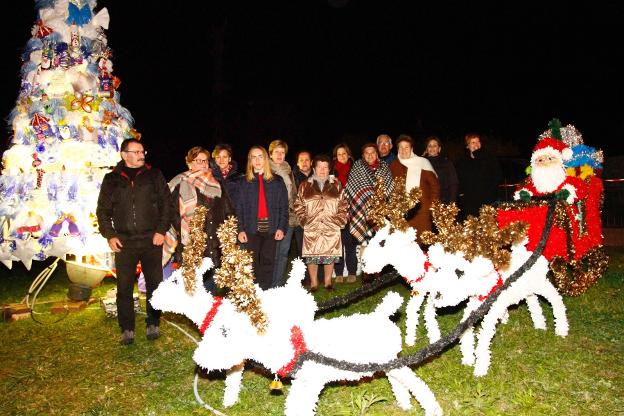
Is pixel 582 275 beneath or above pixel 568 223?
beneath

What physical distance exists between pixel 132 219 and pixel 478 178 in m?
4.59

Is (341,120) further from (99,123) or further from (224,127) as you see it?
(99,123)

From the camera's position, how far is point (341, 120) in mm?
21875

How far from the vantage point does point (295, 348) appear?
9.47 ft

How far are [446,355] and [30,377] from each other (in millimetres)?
3745

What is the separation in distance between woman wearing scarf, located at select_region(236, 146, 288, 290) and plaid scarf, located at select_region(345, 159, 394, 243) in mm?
952

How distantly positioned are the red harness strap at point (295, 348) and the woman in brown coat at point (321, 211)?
11.3ft

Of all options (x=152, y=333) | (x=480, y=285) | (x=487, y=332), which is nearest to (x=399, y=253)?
(x=480, y=285)

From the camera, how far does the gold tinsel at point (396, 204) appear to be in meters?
3.94

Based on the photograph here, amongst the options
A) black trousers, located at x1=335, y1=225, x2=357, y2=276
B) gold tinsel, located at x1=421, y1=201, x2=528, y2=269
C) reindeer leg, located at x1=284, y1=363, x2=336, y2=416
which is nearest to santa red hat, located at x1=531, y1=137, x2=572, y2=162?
gold tinsel, located at x1=421, y1=201, x2=528, y2=269

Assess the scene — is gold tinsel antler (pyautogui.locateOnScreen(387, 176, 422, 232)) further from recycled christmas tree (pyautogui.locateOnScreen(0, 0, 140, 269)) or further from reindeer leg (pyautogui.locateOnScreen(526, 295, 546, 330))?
recycled christmas tree (pyautogui.locateOnScreen(0, 0, 140, 269))

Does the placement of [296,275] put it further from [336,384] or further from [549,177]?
[549,177]

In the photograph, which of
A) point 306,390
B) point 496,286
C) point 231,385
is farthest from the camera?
point 496,286

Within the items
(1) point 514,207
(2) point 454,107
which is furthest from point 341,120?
(1) point 514,207
